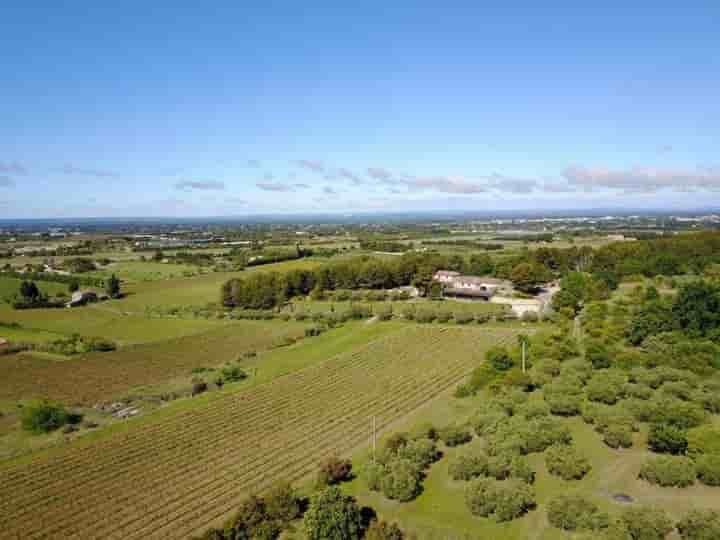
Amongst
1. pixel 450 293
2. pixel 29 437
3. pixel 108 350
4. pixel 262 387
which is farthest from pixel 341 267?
pixel 29 437


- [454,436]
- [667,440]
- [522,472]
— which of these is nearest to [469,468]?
[522,472]

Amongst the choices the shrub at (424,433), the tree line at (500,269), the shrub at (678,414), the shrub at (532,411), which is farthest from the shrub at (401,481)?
the tree line at (500,269)

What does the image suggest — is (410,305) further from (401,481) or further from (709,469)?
(709,469)

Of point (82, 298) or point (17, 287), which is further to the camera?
point (17, 287)

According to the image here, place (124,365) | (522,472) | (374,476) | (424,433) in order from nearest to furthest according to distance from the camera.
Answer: (522,472) → (374,476) → (424,433) → (124,365)

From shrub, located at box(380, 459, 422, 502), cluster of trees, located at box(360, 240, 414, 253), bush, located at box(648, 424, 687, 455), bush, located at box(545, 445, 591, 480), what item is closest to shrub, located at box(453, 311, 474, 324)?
bush, located at box(648, 424, 687, 455)

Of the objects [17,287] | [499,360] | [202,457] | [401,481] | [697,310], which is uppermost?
[697,310]

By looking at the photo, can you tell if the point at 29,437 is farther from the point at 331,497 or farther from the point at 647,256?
the point at 647,256
